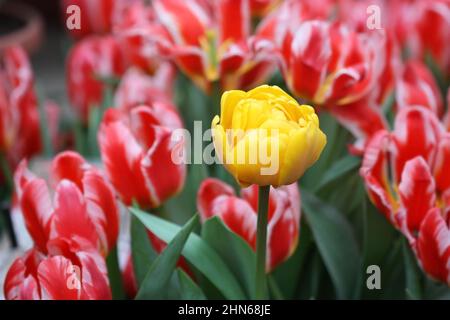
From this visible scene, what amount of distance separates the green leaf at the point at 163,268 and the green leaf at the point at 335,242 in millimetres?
122

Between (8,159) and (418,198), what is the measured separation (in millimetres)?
465

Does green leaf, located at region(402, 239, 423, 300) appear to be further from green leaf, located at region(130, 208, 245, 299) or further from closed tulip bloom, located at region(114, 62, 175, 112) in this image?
closed tulip bloom, located at region(114, 62, 175, 112)

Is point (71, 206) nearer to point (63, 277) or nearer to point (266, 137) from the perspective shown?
point (63, 277)

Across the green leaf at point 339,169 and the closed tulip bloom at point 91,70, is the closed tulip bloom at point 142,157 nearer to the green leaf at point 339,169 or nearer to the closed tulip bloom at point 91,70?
the green leaf at point 339,169

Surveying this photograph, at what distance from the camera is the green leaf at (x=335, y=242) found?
1.99ft

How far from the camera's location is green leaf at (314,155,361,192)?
0.63 metres

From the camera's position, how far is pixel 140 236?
0.57m

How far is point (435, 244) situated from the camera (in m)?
0.51

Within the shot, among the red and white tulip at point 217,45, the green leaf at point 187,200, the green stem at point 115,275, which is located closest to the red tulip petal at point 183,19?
the red and white tulip at point 217,45

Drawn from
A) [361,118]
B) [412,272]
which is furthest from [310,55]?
[412,272]

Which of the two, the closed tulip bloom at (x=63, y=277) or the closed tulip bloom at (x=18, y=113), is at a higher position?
the closed tulip bloom at (x=18, y=113)

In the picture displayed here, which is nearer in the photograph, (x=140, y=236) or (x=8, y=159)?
(x=140, y=236)
